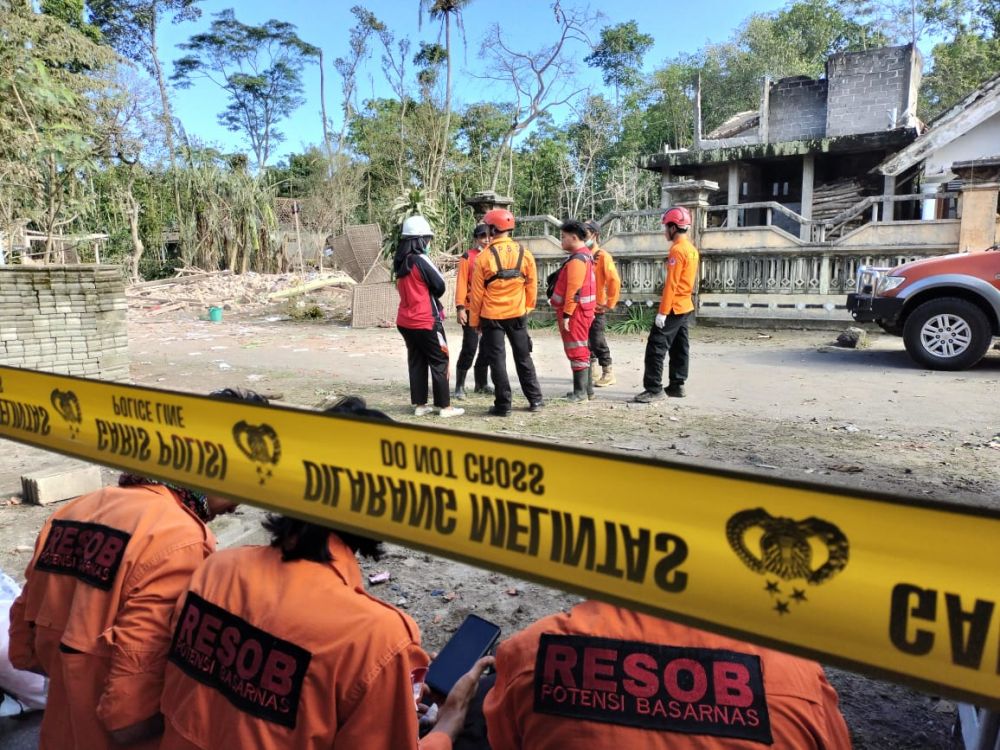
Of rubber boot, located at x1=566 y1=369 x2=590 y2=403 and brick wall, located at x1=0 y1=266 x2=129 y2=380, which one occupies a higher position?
brick wall, located at x1=0 y1=266 x2=129 y2=380

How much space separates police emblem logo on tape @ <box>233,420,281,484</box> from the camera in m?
1.69

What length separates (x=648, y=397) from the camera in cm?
715

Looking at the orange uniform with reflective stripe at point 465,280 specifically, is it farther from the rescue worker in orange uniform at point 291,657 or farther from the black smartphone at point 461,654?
the rescue worker in orange uniform at point 291,657

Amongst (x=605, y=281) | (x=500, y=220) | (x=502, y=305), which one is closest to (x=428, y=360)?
(x=502, y=305)

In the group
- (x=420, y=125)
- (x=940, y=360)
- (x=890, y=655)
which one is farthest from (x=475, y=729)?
(x=420, y=125)

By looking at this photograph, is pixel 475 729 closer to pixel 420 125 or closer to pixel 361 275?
pixel 361 275

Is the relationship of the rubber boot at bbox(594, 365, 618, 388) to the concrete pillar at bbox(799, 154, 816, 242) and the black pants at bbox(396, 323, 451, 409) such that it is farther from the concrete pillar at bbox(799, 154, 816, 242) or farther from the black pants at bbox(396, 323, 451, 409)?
the concrete pillar at bbox(799, 154, 816, 242)

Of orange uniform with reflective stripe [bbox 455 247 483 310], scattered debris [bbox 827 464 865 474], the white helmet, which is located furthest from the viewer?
orange uniform with reflective stripe [bbox 455 247 483 310]

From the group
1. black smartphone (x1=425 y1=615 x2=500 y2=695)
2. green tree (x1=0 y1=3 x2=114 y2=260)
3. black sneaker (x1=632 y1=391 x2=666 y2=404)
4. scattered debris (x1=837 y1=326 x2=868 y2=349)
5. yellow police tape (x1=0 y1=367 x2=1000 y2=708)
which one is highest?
green tree (x1=0 y1=3 x2=114 y2=260)

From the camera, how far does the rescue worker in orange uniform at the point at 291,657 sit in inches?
56.9

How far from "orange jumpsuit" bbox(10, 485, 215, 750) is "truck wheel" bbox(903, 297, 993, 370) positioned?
8.48 meters

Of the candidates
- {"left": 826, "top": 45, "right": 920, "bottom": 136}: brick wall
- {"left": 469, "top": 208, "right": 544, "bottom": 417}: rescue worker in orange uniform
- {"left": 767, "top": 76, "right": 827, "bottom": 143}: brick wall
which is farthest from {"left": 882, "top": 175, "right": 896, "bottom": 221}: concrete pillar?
{"left": 469, "top": 208, "right": 544, "bottom": 417}: rescue worker in orange uniform

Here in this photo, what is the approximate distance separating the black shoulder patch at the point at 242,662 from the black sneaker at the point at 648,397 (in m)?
5.88

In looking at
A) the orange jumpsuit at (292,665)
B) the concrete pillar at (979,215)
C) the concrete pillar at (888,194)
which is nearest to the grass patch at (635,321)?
the concrete pillar at (979,215)
